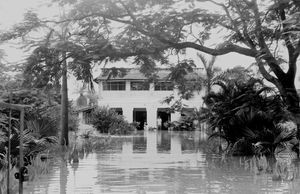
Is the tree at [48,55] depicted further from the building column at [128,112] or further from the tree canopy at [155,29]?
the building column at [128,112]

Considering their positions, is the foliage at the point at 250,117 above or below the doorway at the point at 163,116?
below

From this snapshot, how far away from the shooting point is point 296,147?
16.7m

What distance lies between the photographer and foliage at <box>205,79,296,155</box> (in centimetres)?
1648

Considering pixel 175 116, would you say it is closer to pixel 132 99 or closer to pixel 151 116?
pixel 151 116

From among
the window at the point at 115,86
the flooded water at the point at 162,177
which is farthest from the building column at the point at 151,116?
the flooded water at the point at 162,177

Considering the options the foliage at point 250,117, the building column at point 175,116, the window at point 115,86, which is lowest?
the foliage at point 250,117

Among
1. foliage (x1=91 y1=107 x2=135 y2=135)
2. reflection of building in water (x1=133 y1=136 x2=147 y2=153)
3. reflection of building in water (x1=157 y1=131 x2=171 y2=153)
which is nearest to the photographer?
reflection of building in water (x1=133 y1=136 x2=147 y2=153)

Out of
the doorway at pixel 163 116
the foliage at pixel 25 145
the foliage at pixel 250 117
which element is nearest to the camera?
the foliage at pixel 25 145

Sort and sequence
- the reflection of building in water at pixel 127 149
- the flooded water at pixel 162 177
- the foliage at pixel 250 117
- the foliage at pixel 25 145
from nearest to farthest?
the flooded water at pixel 162 177, the foliage at pixel 25 145, the foliage at pixel 250 117, the reflection of building in water at pixel 127 149

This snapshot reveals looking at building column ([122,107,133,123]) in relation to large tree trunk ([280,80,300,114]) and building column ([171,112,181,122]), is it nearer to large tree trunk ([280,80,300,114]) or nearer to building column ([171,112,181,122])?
building column ([171,112,181,122])

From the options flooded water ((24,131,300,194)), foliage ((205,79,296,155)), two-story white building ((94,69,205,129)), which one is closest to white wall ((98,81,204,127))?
two-story white building ((94,69,205,129))

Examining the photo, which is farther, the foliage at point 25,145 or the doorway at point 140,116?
the doorway at point 140,116

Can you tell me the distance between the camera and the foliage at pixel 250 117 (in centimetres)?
1648

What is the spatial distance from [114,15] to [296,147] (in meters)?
7.35
